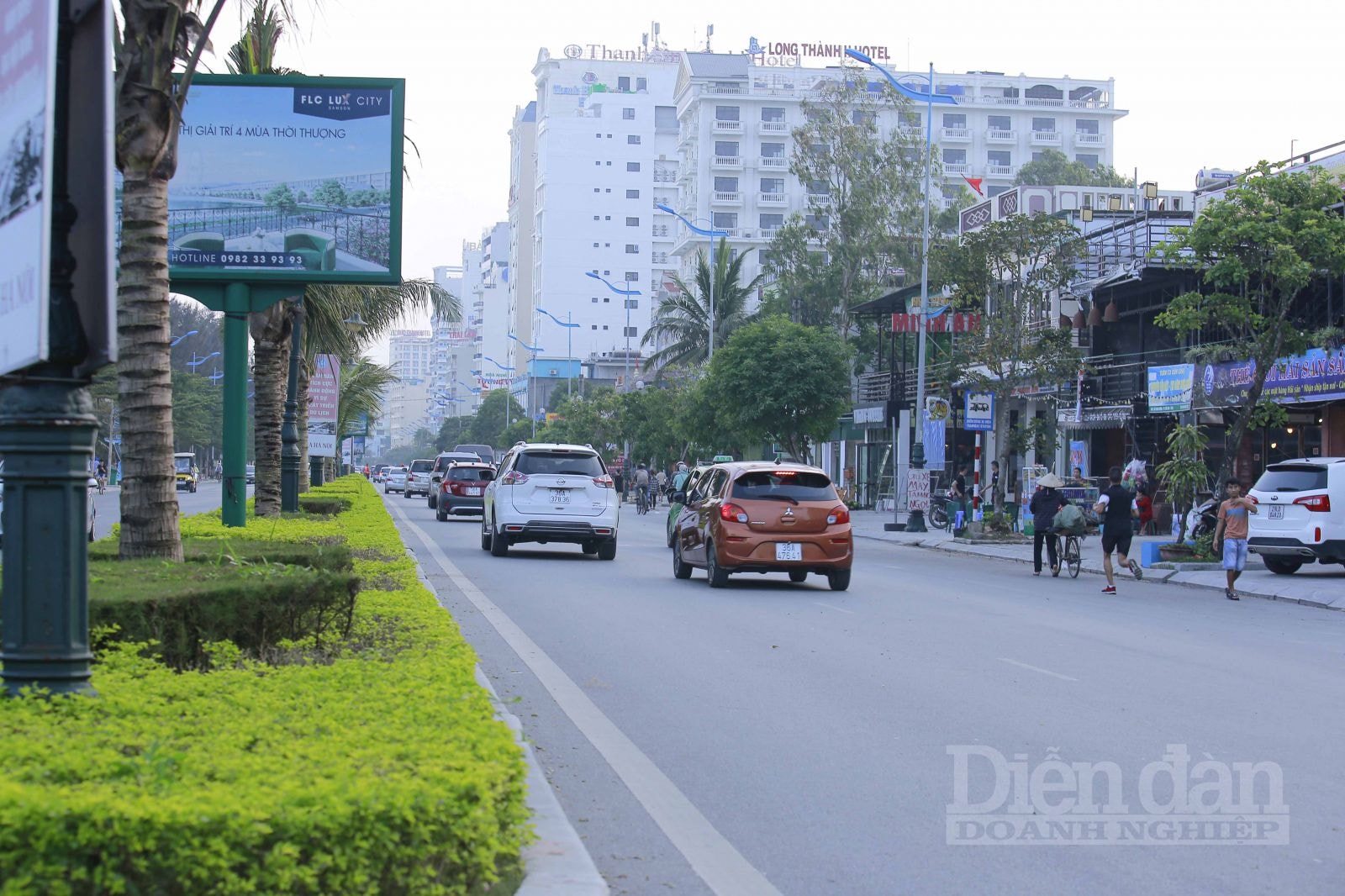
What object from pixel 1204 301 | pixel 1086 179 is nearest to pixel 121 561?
pixel 1204 301

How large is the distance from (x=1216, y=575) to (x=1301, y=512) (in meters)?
2.00

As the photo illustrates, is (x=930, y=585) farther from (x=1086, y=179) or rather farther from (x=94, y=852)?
(x=1086, y=179)

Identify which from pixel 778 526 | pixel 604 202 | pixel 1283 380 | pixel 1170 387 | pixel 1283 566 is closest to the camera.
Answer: pixel 778 526

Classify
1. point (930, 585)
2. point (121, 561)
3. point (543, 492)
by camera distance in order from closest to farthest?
point (121, 561), point (930, 585), point (543, 492)

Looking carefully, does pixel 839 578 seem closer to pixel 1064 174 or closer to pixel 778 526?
pixel 778 526

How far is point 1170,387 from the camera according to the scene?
3575cm

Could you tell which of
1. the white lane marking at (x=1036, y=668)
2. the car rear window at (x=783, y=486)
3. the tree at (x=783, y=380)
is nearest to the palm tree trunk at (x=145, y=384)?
the white lane marking at (x=1036, y=668)

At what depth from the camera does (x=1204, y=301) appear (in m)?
26.5

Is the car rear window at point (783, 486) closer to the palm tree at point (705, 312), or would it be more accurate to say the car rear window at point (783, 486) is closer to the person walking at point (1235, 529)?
the person walking at point (1235, 529)

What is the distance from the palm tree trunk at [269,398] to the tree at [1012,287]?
17.0 meters

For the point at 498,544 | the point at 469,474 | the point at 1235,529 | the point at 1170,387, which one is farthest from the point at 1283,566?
the point at 469,474

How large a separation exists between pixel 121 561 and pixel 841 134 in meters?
55.8

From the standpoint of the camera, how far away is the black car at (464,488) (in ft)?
132

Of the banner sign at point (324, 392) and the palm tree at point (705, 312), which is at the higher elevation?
the palm tree at point (705, 312)
